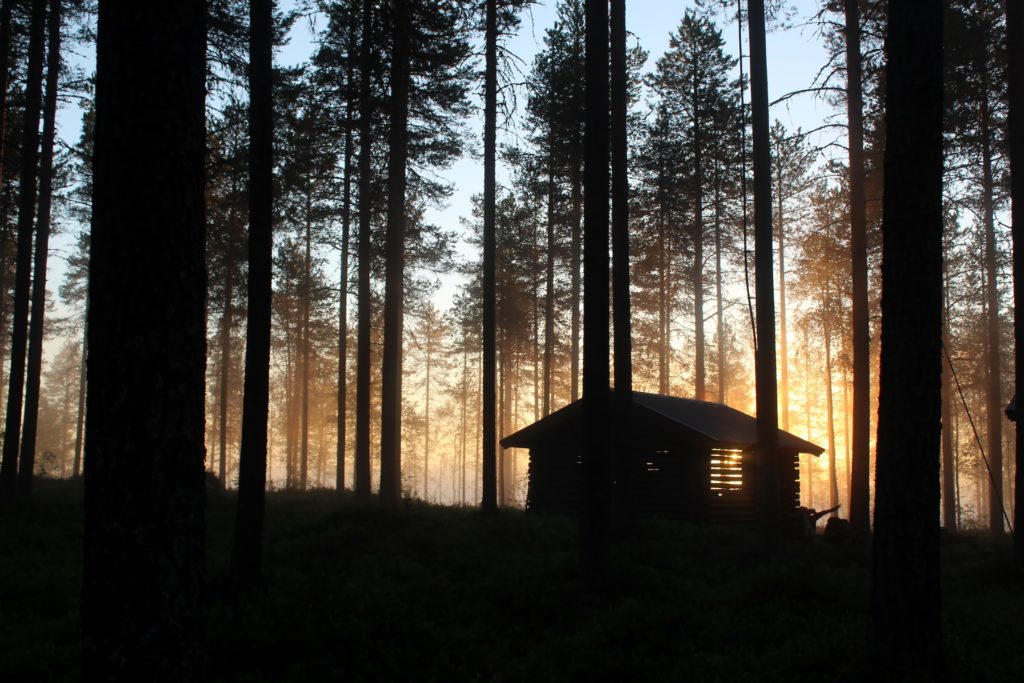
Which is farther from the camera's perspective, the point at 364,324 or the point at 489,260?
the point at 364,324

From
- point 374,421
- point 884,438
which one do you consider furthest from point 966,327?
point 884,438

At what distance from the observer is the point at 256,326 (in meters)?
11.0

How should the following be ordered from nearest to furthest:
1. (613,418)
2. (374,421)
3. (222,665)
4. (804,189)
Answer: (222,665) < (613,418) < (804,189) < (374,421)

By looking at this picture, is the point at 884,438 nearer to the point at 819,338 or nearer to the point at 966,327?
the point at 819,338

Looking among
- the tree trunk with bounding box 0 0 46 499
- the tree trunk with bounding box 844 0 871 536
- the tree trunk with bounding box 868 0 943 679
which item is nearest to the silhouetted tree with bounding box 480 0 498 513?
the tree trunk with bounding box 844 0 871 536

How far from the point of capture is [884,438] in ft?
23.7

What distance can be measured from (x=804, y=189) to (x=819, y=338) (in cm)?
935

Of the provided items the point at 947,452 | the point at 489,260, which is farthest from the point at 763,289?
the point at 947,452

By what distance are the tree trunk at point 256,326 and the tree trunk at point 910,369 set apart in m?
7.81

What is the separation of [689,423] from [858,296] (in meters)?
5.57

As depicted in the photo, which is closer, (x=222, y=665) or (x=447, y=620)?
(x=222, y=665)

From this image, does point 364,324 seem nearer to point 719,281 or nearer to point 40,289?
point 40,289

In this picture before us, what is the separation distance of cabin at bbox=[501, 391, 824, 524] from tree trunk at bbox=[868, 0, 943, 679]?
13.0 metres

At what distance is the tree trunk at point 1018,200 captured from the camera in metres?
12.4
